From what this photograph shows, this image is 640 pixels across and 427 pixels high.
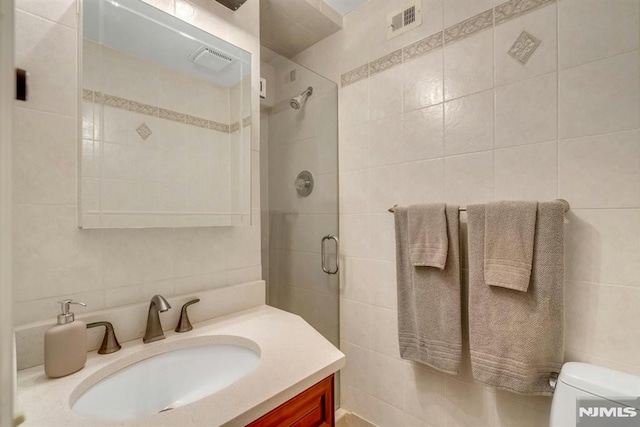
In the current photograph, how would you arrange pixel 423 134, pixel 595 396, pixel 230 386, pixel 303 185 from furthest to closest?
pixel 303 185, pixel 423 134, pixel 595 396, pixel 230 386

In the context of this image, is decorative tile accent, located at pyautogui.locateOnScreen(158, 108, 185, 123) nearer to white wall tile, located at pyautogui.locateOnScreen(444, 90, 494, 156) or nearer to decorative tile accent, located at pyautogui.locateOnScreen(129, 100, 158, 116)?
decorative tile accent, located at pyautogui.locateOnScreen(129, 100, 158, 116)

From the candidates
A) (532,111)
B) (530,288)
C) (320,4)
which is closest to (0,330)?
(530,288)

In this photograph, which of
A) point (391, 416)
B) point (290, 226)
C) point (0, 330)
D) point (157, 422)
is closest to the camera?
point (0, 330)

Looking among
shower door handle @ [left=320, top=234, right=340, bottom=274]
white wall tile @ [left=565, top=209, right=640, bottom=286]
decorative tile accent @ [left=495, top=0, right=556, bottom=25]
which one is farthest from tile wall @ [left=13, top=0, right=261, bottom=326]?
white wall tile @ [left=565, top=209, right=640, bottom=286]

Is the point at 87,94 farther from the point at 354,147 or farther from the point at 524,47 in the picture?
the point at 524,47

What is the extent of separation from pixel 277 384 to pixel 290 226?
1.07 m

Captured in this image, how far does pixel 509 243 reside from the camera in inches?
38.4

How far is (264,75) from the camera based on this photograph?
161cm

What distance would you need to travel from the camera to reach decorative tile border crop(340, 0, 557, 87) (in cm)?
105

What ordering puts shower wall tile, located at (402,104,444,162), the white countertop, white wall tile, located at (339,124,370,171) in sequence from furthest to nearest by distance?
1. white wall tile, located at (339,124,370,171)
2. shower wall tile, located at (402,104,444,162)
3. the white countertop

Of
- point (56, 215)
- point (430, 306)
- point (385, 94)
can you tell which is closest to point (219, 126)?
point (56, 215)

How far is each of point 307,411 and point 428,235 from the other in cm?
79

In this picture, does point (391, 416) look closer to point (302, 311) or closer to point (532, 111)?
point (302, 311)

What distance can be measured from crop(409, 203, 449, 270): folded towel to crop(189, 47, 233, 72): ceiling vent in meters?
1.04
